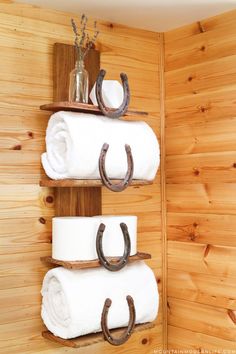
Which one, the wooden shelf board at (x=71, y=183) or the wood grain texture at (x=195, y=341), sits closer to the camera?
the wooden shelf board at (x=71, y=183)

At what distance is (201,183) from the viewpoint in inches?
83.1

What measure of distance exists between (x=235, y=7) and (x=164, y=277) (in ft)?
3.56

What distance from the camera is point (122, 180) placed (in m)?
1.86

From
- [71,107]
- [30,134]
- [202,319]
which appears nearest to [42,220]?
[30,134]

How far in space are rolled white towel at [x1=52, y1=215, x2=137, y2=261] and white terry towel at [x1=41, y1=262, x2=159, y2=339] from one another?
0.20 ft

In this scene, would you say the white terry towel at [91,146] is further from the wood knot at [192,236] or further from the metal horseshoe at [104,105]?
the wood knot at [192,236]

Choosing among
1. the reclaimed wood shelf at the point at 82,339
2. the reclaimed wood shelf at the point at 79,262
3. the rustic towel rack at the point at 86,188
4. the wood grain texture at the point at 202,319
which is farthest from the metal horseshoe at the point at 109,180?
the wood grain texture at the point at 202,319

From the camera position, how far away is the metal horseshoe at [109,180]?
1.77 m

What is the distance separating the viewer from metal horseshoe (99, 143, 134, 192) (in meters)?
1.77

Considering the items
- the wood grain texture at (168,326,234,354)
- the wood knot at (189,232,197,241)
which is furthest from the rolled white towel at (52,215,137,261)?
the wood grain texture at (168,326,234,354)

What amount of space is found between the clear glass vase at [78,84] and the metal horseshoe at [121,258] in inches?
17.3

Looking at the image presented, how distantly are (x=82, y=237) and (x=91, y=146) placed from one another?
0.30 metres

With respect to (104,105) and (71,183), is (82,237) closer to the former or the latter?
(71,183)

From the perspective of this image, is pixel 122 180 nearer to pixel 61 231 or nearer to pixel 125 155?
pixel 125 155
